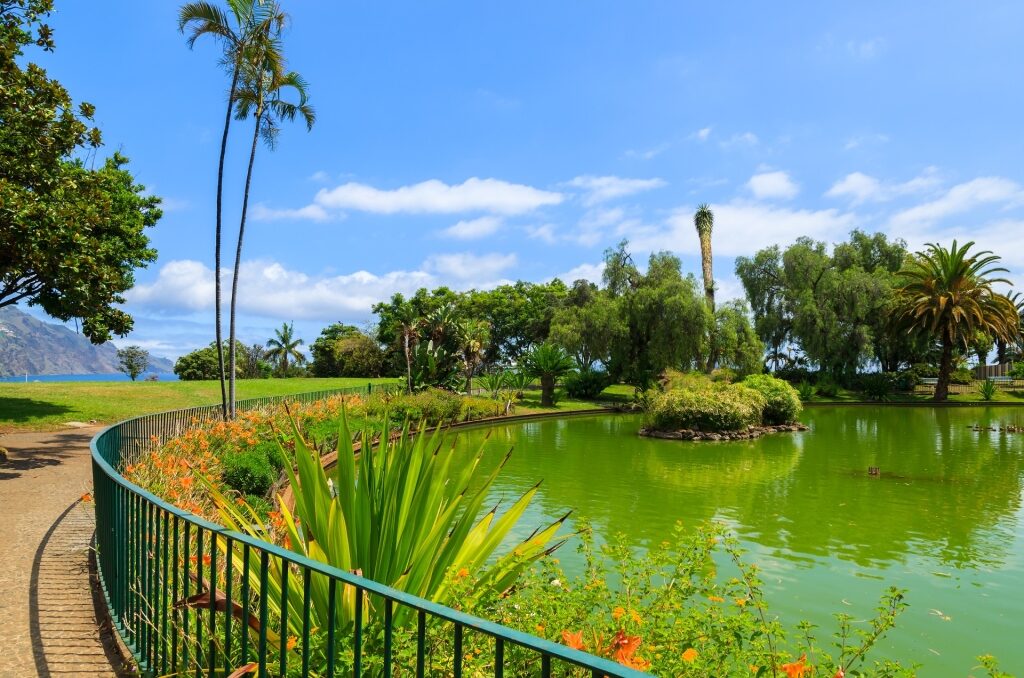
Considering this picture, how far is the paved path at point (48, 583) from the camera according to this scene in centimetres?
405

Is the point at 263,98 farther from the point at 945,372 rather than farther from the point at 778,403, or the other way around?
the point at 945,372

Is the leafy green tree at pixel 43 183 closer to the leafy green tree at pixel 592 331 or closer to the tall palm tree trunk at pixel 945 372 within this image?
the leafy green tree at pixel 592 331

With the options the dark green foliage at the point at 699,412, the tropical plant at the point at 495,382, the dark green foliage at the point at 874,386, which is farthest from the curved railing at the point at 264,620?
the dark green foliage at the point at 874,386

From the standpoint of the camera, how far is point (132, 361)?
62719mm

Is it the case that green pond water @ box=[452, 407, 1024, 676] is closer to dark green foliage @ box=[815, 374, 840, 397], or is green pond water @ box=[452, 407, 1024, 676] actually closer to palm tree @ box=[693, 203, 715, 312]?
dark green foliage @ box=[815, 374, 840, 397]

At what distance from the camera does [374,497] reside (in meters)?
3.91

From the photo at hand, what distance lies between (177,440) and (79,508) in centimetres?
238

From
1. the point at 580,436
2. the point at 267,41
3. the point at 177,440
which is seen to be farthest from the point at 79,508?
the point at 580,436

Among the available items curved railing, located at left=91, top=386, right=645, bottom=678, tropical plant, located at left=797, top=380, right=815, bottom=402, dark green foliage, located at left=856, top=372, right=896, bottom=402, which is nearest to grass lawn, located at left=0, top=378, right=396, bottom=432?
curved railing, located at left=91, top=386, right=645, bottom=678

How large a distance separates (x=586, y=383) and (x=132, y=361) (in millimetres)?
47099

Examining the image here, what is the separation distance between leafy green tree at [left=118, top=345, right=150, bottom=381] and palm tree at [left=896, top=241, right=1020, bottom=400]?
210 ft

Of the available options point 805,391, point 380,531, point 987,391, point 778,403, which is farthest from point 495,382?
point 987,391

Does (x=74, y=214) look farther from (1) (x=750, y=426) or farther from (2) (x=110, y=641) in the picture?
(1) (x=750, y=426)

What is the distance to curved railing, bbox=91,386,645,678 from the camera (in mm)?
2033
